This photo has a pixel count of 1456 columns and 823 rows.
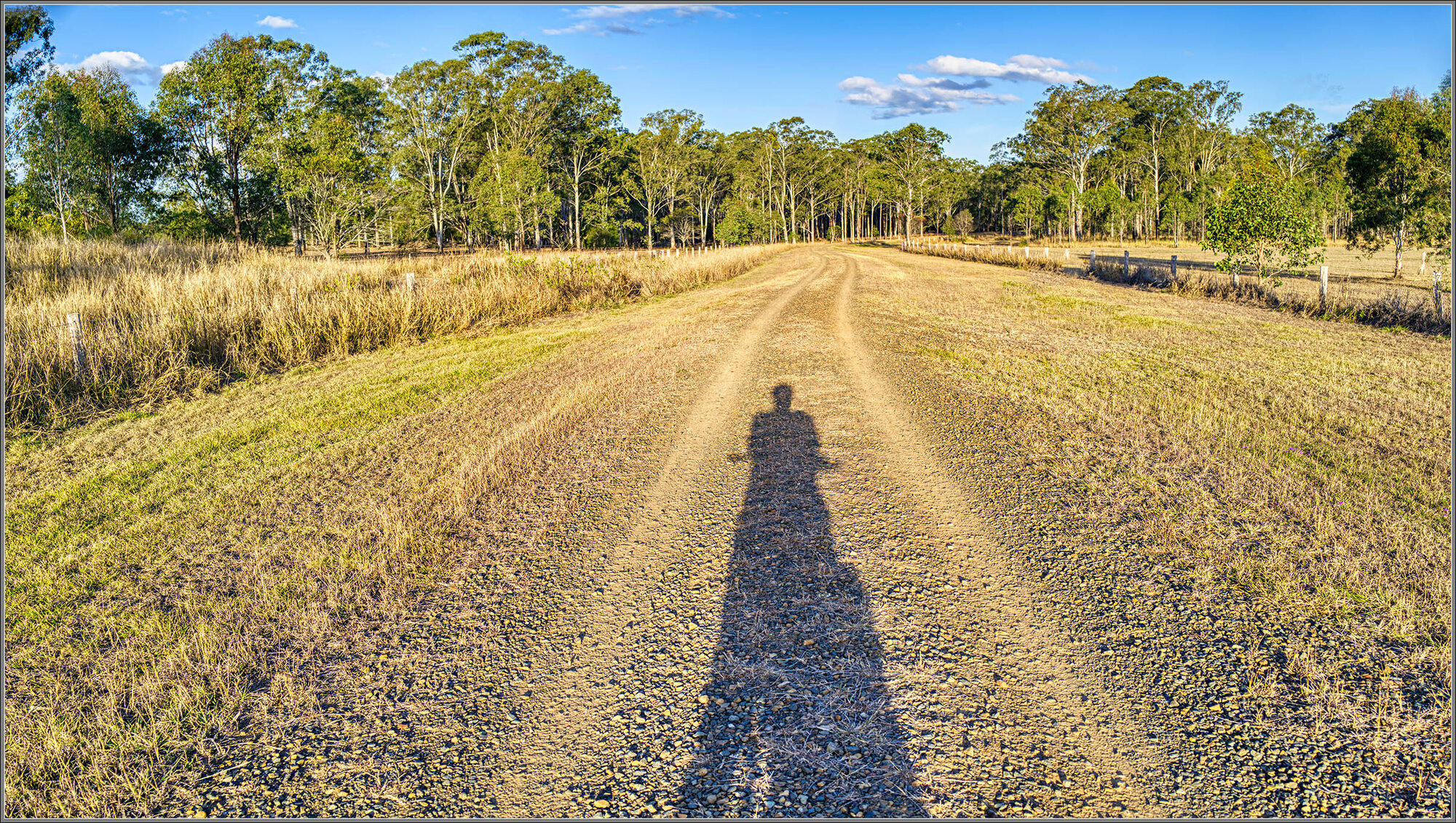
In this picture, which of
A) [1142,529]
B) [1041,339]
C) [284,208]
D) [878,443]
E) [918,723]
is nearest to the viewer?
[918,723]

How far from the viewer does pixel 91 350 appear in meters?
9.09

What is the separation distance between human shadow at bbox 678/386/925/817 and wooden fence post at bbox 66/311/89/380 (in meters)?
9.34

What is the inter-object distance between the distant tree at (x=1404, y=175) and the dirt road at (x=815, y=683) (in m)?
25.7

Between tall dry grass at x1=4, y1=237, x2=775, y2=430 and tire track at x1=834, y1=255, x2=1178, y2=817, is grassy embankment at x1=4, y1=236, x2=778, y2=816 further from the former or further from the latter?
tire track at x1=834, y1=255, x2=1178, y2=817

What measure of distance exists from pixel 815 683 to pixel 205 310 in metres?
12.2

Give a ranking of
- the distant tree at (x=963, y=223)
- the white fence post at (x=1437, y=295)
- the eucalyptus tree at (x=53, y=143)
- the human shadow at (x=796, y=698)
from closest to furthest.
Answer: the human shadow at (x=796, y=698), the white fence post at (x=1437, y=295), the eucalyptus tree at (x=53, y=143), the distant tree at (x=963, y=223)

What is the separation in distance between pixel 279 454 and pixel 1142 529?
25.1 ft

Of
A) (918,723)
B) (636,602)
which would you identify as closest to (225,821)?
(636,602)

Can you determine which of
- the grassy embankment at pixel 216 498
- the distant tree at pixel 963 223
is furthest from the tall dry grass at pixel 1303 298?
the distant tree at pixel 963 223

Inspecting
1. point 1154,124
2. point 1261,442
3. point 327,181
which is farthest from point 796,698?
point 1154,124

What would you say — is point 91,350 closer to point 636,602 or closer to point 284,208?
point 636,602

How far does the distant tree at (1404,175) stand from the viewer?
826 inches

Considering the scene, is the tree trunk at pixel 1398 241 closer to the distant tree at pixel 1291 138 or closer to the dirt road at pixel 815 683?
the dirt road at pixel 815 683

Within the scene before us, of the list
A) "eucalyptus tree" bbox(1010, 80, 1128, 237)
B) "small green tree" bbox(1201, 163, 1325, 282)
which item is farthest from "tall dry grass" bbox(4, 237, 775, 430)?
"eucalyptus tree" bbox(1010, 80, 1128, 237)
